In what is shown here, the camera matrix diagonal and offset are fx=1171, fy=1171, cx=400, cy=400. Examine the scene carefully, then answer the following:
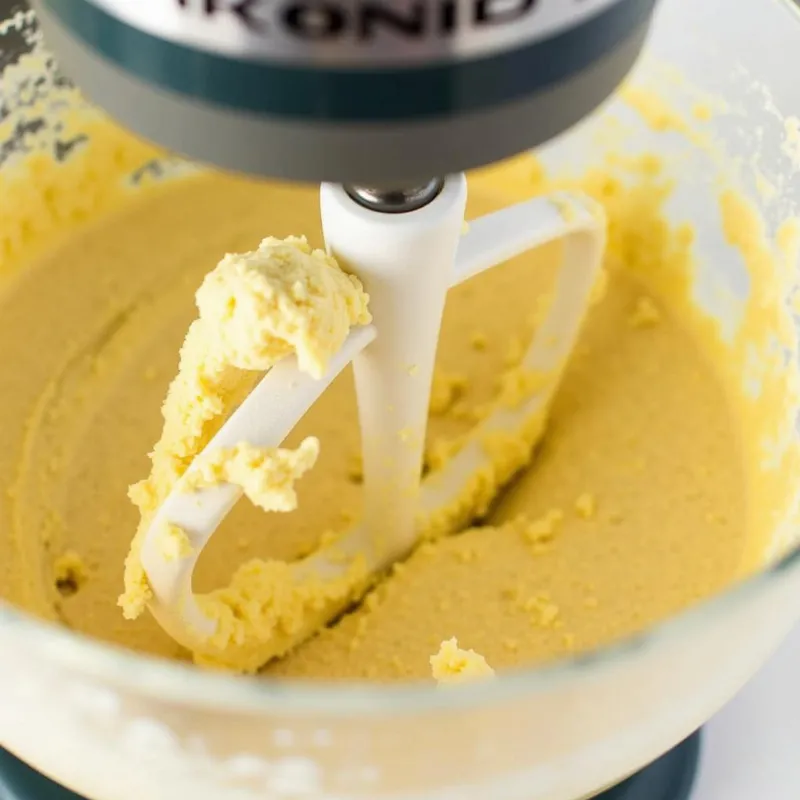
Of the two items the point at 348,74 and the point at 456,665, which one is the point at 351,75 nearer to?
the point at 348,74

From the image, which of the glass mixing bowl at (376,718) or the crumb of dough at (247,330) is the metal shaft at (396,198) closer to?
the crumb of dough at (247,330)

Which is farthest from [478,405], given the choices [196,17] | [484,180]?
[196,17]

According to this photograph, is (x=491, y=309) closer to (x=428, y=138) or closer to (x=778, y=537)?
(x=778, y=537)

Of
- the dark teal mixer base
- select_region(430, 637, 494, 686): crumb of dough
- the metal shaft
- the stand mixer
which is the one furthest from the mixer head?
the dark teal mixer base

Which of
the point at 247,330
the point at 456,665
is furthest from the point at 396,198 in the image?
the point at 456,665

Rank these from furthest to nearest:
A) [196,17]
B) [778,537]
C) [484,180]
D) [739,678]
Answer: [484,180], [778,537], [739,678], [196,17]

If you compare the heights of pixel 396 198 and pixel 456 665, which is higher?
pixel 396 198
